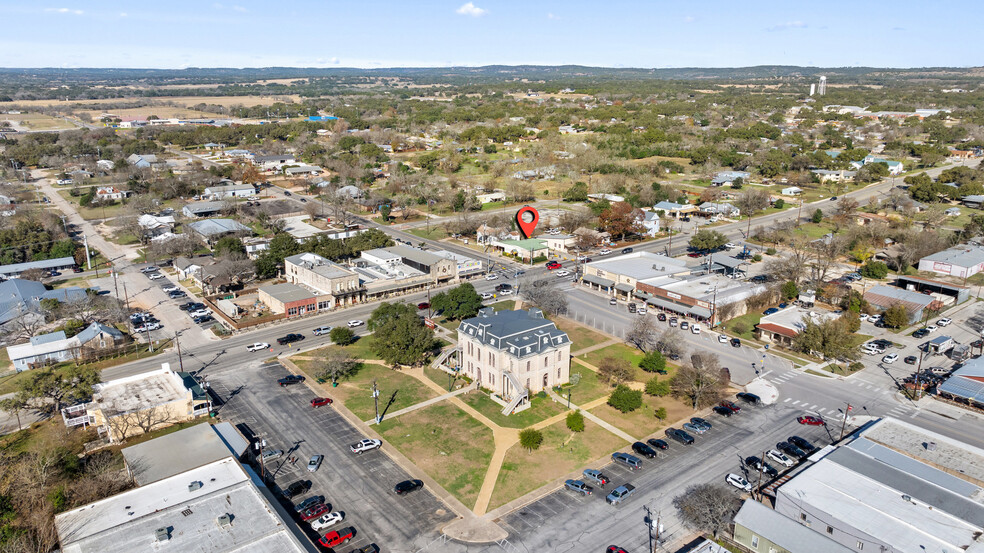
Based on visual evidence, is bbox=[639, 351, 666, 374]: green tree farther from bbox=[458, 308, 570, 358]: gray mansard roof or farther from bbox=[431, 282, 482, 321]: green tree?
bbox=[431, 282, 482, 321]: green tree

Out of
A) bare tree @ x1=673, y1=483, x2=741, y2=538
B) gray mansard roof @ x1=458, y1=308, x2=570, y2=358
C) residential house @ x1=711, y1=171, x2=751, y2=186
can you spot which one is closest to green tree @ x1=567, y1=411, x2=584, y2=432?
gray mansard roof @ x1=458, y1=308, x2=570, y2=358

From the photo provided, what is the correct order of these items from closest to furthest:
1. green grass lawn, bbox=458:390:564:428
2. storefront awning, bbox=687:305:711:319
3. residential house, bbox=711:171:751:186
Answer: green grass lawn, bbox=458:390:564:428 → storefront awning, bbox=687:305:711:319 → residential house, bbox=711:171:751:186

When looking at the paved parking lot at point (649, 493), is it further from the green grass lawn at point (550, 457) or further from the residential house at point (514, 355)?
the residential house at point (514, 355)

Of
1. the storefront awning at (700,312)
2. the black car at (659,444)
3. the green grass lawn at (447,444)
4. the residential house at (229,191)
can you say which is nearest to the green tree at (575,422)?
the black car at (659,444)

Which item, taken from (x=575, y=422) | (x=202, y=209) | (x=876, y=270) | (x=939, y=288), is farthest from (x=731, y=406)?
(x=202, y=209)

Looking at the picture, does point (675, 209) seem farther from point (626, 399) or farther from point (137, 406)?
point (137, 406)
